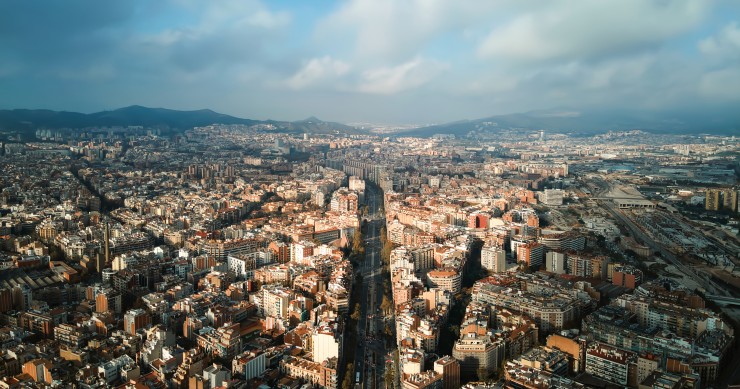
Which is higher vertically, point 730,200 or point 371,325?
point 730,200

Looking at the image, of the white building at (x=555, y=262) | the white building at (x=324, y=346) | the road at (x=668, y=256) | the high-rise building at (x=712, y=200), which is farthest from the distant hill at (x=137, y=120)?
the high-rise building at (x=712, y=200)

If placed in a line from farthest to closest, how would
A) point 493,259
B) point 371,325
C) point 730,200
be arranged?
point 730,200
point 493,259
point 371,325

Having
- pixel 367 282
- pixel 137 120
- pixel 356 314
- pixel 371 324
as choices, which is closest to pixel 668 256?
A: pixel 367 282

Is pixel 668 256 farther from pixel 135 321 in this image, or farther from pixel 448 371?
pixel 135 321

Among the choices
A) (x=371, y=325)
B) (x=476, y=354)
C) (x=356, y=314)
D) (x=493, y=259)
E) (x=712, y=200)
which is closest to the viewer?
(x=476, y=354)

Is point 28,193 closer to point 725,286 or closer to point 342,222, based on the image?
point 342,222

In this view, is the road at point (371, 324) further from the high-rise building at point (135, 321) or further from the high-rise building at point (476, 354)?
the high-rise building at point (135, 321)

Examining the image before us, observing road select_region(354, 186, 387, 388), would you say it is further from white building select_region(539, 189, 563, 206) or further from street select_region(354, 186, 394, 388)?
white building select_region(539, 189, 563, 206)

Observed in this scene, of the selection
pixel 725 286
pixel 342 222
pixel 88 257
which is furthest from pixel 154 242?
pixel 725 286
